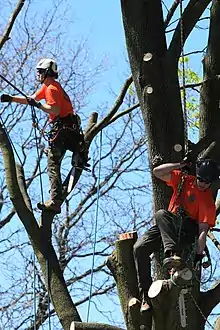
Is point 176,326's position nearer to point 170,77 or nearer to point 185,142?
point 185,142

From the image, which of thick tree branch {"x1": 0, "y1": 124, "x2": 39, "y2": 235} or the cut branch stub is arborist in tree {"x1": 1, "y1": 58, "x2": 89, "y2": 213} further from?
the cut branch stub

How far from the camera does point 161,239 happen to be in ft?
19.2

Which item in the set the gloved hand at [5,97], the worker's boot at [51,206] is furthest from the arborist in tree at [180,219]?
the gloved hand at [5,97]

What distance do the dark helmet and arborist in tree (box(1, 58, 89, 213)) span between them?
6.20ft

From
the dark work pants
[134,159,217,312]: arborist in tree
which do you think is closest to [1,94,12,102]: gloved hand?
[134,159,217,312]: arborist in tree

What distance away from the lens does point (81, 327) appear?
5.89m

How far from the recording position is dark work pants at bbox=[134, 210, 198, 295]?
5.62 meters

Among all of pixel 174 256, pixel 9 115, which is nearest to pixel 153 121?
pixel 174 256

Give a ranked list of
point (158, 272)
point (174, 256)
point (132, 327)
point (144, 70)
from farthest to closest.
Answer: point (144, 70), point (158, 272), point (132, 327), point (174, 256)

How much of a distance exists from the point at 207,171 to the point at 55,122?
2179 millimetres

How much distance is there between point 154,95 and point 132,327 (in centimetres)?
207

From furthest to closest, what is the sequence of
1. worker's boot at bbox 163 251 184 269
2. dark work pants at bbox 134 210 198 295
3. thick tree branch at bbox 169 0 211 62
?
thick tree branch at bbox 169 0 211 62 → dark work pants at bbox 134 210 198 295 → worker's boot at bbox 163 251 184 269

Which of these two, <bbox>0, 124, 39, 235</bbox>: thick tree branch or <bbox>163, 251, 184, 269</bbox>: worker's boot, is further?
<bbox>0, 124, 39, 235</bbox>: thick tree branch

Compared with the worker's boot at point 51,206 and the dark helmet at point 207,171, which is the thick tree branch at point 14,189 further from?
the dark helmet at point 207,171
